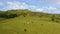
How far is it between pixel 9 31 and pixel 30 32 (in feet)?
14.6

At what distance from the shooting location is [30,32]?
32781 mm

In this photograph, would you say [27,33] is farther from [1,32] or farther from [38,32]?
[1,32]

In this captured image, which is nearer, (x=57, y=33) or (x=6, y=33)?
(x=6, y=33)

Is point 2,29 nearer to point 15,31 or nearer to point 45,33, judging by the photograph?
point 15,31

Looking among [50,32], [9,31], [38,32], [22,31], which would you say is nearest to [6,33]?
[9,31]

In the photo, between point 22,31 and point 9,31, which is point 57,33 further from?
point 9,31

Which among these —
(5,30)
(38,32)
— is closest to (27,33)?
(38,32)

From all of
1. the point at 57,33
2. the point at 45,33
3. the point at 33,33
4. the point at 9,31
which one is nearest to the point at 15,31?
the point at 9,31

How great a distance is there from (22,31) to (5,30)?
12.2 feet

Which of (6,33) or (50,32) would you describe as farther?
(50,32)

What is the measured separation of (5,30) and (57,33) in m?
11.4

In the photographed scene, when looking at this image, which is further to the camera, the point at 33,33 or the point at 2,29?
the point at 2,29

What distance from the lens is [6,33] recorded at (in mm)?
31797

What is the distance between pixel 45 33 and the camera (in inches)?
1292
